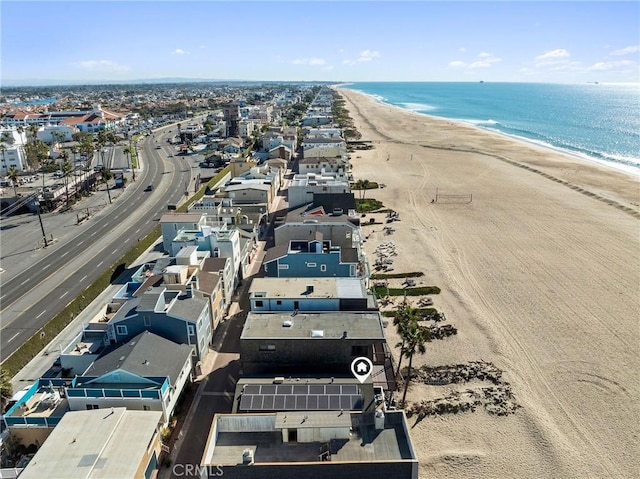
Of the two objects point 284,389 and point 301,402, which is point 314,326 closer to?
point 284,389

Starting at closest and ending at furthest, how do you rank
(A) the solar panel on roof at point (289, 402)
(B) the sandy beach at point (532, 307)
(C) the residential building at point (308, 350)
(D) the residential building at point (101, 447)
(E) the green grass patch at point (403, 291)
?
(D) the residential building at point (101, 447) < (A) the solar panel on roof at point (289, 402) < (B) the sandy beach at point (532, 307) < (C) the residential building at point (308, 350) < (E) the green grass patch at point (403, 291)

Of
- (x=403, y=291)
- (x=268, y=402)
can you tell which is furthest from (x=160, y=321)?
(x=403, y=291)

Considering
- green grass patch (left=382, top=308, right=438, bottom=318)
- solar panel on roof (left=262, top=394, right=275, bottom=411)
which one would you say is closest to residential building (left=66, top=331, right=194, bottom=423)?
solar panel on roof (left=262, top=394, right=275, bottom=411)

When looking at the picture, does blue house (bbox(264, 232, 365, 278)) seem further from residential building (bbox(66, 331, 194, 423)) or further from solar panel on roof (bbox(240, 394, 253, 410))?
solar panel on roof (bbox(240, 394, 253, 410))

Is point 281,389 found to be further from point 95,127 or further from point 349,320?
point 95,127

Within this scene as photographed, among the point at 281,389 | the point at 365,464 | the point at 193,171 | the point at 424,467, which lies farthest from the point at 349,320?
the point at 193,171

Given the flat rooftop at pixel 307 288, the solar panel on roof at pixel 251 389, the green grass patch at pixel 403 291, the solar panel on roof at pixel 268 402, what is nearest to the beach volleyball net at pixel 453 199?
the green grass patch at pixel 403 291

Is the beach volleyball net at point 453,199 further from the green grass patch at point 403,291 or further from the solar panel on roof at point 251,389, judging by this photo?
the solar panel on roof at point 251,389
